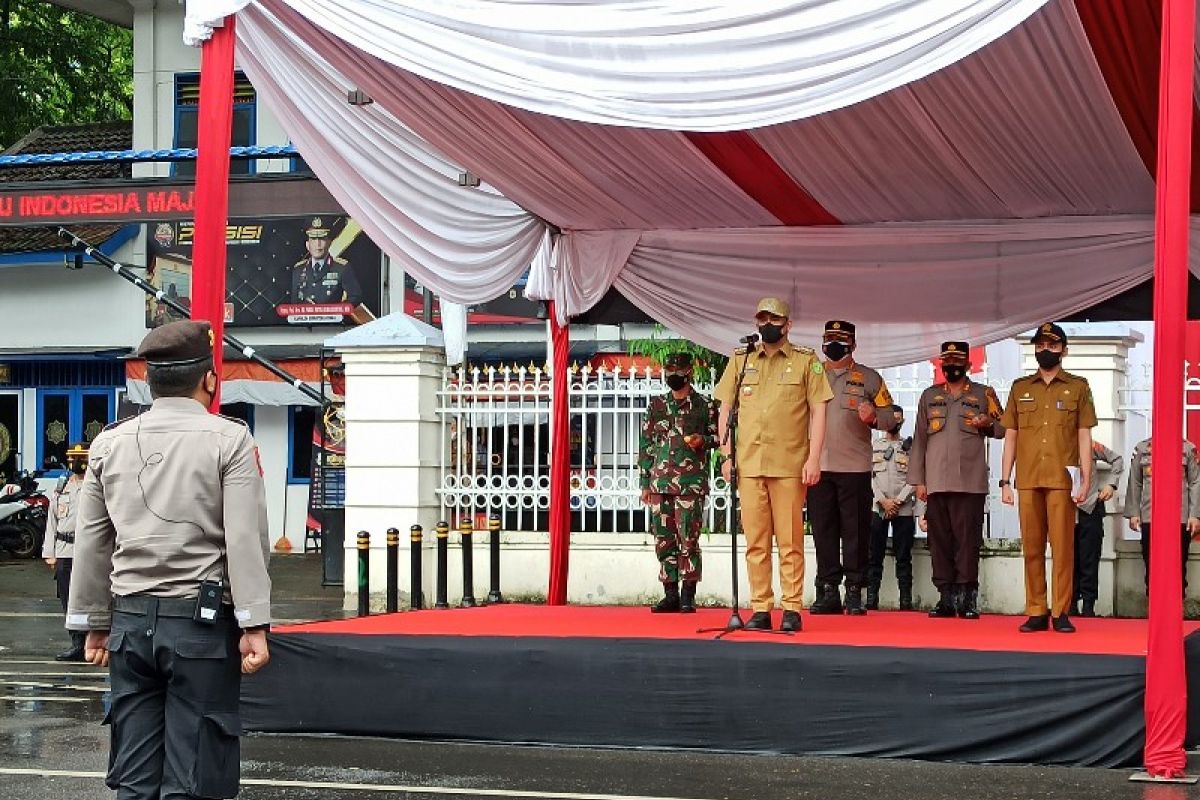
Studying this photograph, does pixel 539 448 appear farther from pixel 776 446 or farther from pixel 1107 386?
pixel 776 446

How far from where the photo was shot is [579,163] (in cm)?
1046

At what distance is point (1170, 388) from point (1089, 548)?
6657 millimetres

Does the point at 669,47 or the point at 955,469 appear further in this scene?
the point at 955,469

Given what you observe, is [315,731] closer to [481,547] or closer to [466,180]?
[466,180]

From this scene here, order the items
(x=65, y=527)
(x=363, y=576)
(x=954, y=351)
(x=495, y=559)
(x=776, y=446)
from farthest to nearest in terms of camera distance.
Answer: (x=495, y=559)
(x=65, y=527)
(x=363, y=576)
(x=954, y=351)
(x=776, y=446)

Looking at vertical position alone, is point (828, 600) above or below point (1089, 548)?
below

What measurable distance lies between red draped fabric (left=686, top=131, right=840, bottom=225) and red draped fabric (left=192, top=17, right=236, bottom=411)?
2.59 meters

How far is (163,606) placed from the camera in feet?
17.4

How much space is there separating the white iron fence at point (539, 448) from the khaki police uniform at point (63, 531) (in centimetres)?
312

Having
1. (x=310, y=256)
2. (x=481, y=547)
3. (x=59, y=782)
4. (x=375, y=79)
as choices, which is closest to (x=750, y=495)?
(x=375, y=79)

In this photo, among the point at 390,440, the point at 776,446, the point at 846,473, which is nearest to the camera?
the point at 776,446

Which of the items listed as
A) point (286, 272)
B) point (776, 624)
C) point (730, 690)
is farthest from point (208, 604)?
point (286, 272)

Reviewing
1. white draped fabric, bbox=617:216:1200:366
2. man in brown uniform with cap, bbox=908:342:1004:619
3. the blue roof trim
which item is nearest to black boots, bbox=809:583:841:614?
man in brown uniform with cap, bbox=908:342:1004:619

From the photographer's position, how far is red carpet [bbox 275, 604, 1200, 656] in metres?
8.80
